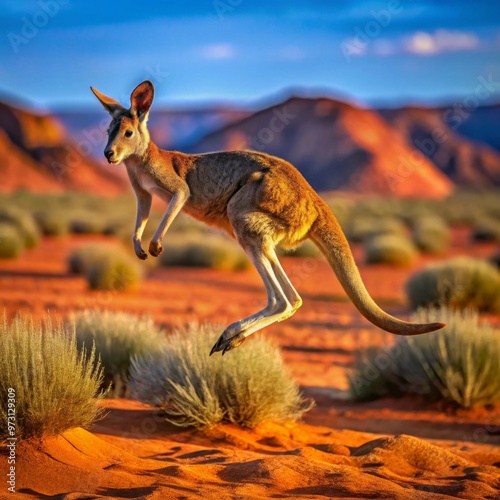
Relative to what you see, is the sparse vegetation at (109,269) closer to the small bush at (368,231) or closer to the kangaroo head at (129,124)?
the kangaroo head at (129,124)

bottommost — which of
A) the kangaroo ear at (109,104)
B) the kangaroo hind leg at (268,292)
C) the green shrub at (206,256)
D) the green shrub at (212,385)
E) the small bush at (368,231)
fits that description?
the green shrub at (212,385)

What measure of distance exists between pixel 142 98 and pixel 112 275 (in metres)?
15.3

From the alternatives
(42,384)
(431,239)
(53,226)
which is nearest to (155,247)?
(42,384)

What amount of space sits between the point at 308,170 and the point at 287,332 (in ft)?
315

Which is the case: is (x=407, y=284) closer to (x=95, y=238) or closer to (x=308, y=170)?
(x=95, y=238)

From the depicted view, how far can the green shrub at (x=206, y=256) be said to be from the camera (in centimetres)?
2930

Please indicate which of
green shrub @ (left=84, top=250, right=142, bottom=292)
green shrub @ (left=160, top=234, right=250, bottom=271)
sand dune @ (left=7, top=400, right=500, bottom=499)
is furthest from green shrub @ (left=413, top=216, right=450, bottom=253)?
sand dune @ (left=7, top=400, right=500, bottom=499)

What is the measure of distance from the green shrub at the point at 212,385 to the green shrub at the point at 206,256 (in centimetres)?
1940

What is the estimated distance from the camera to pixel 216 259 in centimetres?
2922

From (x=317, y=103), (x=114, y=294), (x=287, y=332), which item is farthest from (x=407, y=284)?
(x=317, y=103)

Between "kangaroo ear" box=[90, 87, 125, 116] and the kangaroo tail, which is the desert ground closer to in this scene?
the kangaroo tail

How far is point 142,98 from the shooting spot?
752 cm

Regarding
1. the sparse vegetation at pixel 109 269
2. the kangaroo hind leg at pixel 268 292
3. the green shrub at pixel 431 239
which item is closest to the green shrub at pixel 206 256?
the sparse vegetation at pixel 109 269

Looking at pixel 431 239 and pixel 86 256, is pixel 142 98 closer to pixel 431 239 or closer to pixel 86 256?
pixel 86 256
